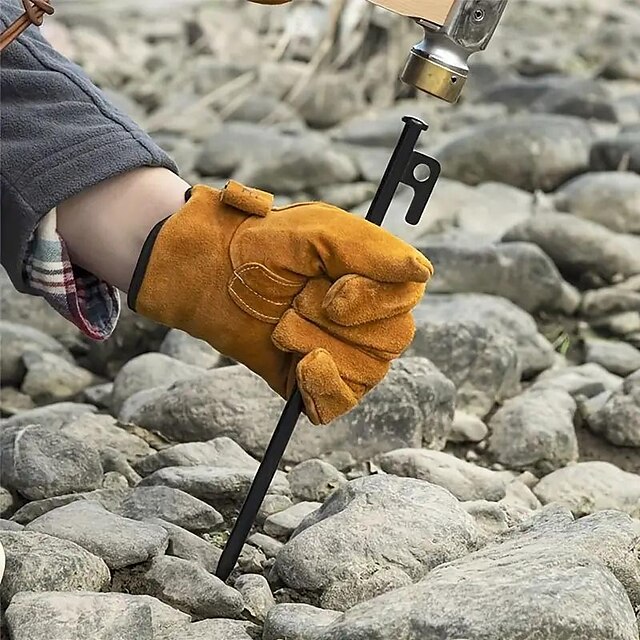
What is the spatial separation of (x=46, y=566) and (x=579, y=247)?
5.56ft

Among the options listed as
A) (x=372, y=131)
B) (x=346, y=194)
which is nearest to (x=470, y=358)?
(x=346, y=194)

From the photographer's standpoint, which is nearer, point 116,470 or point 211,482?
point 211,482

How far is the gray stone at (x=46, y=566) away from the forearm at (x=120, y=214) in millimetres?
284

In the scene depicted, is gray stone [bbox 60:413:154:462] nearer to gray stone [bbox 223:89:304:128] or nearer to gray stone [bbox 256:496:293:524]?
gray stone [bbox 256:496:293:524]

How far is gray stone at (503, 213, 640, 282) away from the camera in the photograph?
8.39 feet

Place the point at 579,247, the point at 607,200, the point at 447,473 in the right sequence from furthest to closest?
the point at 607,200, the point at 579,247, the point at 447,473

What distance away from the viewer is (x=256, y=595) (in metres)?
1.18

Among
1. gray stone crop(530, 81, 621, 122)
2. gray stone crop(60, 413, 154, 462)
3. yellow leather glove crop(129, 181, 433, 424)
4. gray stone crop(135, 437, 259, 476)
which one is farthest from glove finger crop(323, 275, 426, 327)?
gray stone crop(530, 81, 621, 122)

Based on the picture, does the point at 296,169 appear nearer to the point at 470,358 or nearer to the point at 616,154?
the point at 616,154

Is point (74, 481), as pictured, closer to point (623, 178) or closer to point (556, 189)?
point (623, 178)

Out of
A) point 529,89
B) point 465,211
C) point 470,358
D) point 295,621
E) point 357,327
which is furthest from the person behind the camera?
point 529,89

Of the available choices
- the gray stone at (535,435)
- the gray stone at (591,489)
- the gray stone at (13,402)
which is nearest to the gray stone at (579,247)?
the gray stone at (535,435)

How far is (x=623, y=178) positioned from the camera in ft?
9.75

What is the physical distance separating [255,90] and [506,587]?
3733 millimetres
